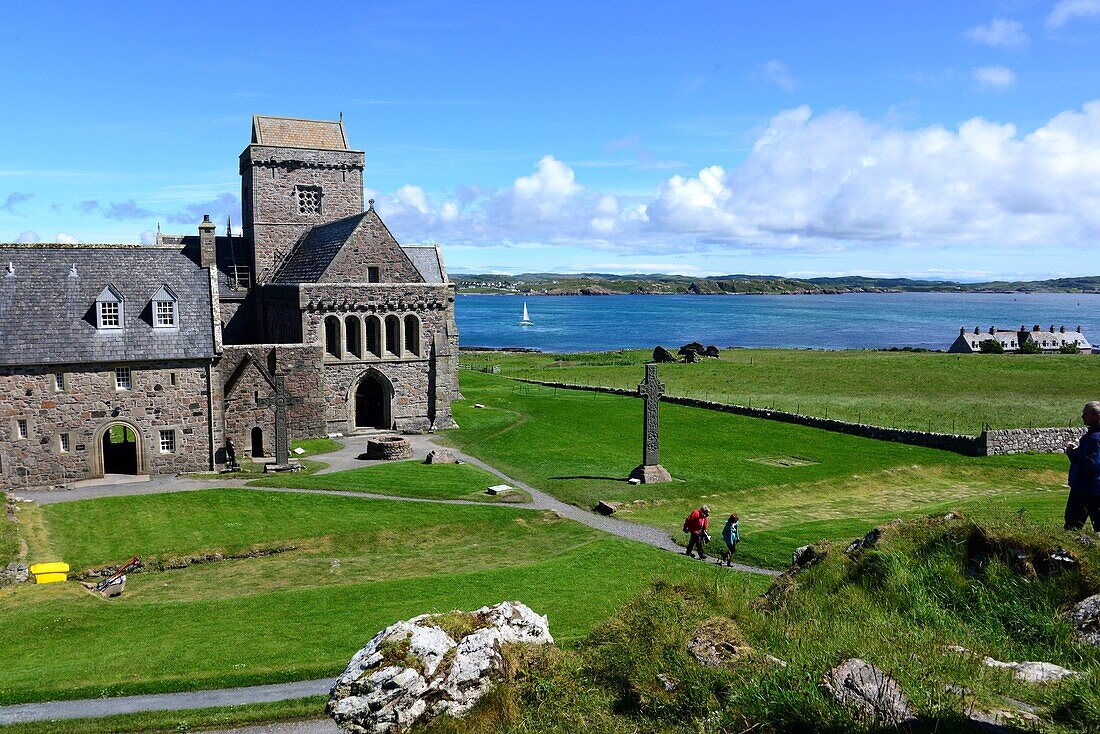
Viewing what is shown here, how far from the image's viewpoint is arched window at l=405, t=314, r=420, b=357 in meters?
45.7

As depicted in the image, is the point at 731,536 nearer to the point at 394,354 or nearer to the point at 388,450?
the point at 388,450

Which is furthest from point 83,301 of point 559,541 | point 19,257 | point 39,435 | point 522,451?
point 559,541

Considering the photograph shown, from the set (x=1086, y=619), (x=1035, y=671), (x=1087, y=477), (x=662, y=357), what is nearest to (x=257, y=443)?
(x=1087, y=477)

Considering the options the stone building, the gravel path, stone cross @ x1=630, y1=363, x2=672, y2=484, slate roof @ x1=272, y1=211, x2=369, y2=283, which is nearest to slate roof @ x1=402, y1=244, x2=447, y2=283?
slate roof @ x1=272, y1=211, x2=369, y2=283

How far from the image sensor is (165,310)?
36375 millimetres

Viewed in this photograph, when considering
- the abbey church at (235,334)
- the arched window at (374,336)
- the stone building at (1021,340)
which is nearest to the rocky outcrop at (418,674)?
the abbey church at (235,334)

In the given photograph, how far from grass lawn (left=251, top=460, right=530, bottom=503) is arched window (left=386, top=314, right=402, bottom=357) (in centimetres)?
1050

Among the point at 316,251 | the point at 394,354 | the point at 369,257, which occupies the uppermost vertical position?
the point at 316,251

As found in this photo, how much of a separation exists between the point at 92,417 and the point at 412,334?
17.1 m

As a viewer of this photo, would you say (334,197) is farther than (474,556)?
Yes

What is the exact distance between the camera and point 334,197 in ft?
169

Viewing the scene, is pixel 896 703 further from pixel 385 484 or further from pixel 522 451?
pixel 522 451

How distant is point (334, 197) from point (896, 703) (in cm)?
4920

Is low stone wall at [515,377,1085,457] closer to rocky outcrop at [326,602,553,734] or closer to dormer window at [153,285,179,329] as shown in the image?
dormer window at [153,285,179,329]
